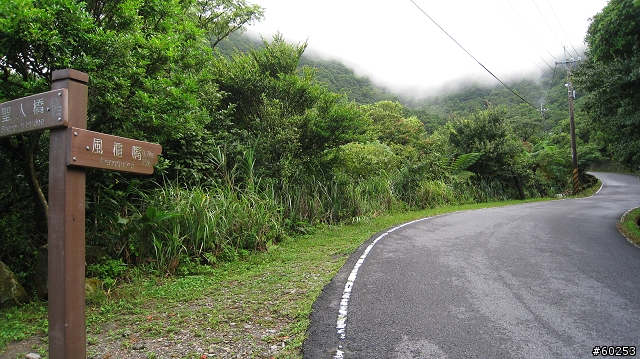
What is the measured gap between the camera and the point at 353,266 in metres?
6.93

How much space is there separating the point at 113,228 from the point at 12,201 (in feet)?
5.01

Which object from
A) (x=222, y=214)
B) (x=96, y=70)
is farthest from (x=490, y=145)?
(x=96, y=70)

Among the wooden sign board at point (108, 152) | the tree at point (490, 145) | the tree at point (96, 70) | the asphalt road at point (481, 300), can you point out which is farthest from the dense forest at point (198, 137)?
the tree at point (490, 145)

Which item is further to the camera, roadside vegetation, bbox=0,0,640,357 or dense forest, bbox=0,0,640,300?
dense forest, bbox=0,0,640,300

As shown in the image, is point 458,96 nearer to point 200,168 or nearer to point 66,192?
point 200,168

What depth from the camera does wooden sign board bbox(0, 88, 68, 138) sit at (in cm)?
319

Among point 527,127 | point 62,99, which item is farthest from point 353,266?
point 527,127

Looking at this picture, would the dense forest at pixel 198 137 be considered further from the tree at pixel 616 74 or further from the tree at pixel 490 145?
the tree at pixel 490 145

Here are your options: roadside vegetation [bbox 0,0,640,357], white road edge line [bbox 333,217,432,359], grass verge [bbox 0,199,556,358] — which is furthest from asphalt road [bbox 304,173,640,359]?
roadside vegetation [bbox 0,0,640,357]

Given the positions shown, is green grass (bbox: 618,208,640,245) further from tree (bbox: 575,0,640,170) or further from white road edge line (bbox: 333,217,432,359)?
white road edge line (bbox: 333,217,432,359)

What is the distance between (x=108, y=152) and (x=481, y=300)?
464 centimetres

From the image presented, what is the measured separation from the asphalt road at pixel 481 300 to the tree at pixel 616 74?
442 cm

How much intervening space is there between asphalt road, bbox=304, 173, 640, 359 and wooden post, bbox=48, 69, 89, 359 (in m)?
2.03

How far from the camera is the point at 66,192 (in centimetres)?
317
